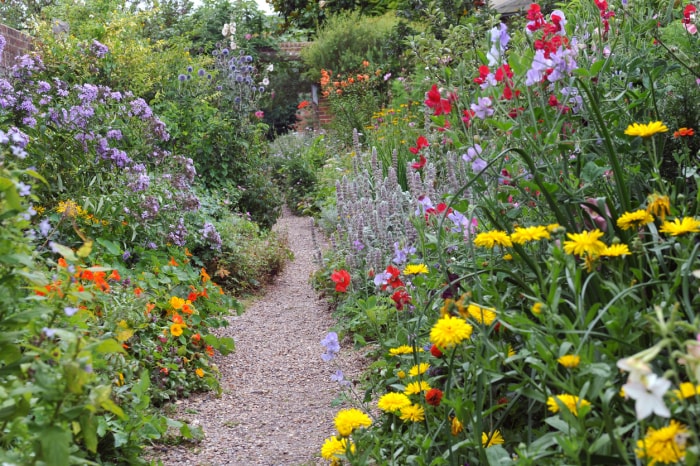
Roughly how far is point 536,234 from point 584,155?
631mm

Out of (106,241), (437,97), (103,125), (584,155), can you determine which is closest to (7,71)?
(103,125)

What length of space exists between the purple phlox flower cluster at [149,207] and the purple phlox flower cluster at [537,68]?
2.59 metres

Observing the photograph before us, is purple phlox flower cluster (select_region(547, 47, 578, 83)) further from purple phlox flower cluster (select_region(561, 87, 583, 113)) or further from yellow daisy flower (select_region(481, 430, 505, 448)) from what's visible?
yellow daisy flower (select_region(481, 430, 505, 448))

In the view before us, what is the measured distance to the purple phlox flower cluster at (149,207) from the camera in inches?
160

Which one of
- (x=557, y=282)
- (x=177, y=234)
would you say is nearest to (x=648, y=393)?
(x=557, y=282)

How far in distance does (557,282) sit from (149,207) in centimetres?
290

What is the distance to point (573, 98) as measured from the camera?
92.3 inches

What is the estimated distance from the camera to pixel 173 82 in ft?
22.2

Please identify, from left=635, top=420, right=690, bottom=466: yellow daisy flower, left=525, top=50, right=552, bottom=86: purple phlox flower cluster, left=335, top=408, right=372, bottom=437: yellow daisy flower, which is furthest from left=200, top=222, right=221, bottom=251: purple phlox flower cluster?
left=635, top=420, right=690, bottom=466: yellow daisy flower

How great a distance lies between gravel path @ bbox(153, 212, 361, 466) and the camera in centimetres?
271

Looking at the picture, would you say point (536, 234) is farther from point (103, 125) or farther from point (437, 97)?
point (103, 125)

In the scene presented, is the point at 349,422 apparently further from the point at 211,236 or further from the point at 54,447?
the point at 211,236

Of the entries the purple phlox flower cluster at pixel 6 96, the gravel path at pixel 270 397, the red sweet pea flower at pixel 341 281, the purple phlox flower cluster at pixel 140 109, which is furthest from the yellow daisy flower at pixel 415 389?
the purple phlox flower cluster at pixel 140 109

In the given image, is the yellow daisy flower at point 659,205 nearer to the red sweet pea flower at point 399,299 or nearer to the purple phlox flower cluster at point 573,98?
the purple phlox flower cluster at point 573,98
